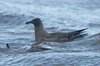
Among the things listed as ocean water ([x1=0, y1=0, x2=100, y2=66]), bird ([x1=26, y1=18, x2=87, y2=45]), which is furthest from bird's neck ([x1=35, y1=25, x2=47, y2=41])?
ocean water ([x1=0, y1=0, x2=100, y2=66])

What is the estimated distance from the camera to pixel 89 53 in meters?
13.1

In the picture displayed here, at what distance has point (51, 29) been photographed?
1845 cm

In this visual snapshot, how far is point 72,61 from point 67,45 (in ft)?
7.96

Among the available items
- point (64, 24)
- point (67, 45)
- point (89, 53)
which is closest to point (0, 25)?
point (64, 24)

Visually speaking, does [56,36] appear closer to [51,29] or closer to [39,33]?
[39,33]

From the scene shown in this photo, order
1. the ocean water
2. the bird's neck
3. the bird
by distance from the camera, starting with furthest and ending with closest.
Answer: the bird's neck, the bird, the ocean water

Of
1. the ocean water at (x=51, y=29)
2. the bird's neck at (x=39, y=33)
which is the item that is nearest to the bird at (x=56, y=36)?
the bird's neck at (x=39, y=33)

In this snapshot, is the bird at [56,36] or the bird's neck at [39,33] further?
the bird's neck at [39,33]

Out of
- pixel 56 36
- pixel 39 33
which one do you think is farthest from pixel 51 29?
pixel 56 36

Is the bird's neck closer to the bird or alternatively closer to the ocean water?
the bird

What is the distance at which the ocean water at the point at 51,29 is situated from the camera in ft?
41.1

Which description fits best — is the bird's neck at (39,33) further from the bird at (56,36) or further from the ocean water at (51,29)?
the ocean water at (51,29)

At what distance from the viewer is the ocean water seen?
12516 mm

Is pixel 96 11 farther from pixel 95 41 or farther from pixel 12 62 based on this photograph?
pixel 12 62
